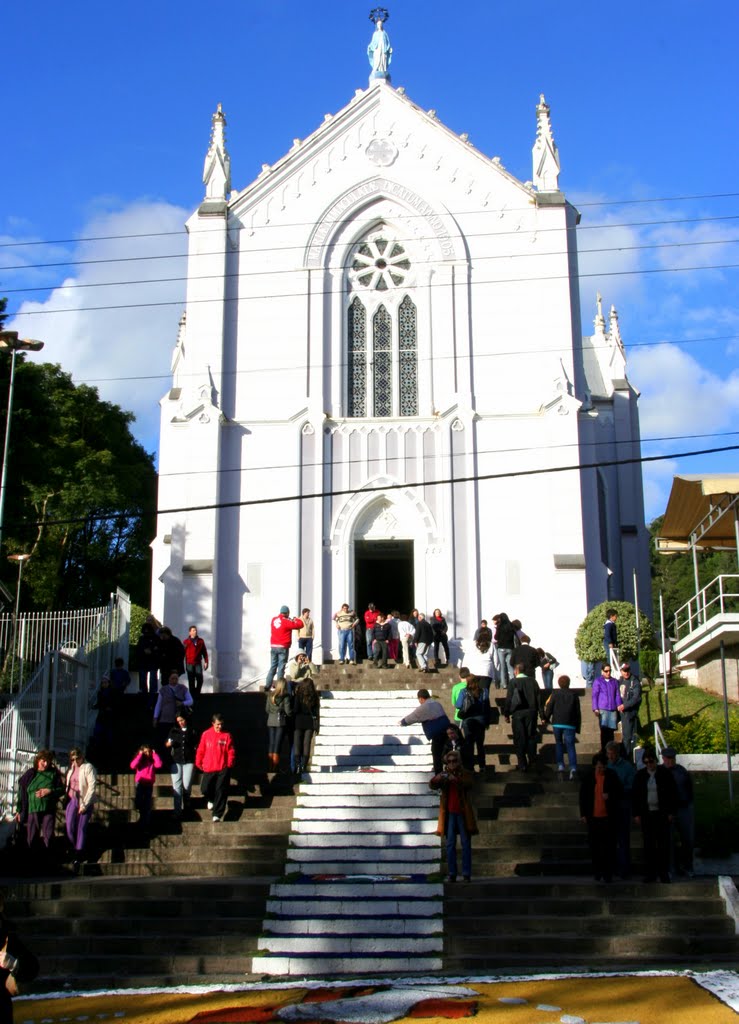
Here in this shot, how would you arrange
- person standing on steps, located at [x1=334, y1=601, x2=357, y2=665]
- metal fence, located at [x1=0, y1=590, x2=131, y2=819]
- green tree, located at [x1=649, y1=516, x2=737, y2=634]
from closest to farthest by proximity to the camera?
metal fence, located at [x1=0, y1=590, x2=131, y2=819], person standing on steps, located at [x1=334, y1=601, x2=357, y2=665], green tree, located at [x1=649, y1=516, x2=737, y2=634]

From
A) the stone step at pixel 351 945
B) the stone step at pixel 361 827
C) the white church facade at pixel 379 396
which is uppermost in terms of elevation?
the white church facade at pixel 379 396

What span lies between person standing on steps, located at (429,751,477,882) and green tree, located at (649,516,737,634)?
37892 mm

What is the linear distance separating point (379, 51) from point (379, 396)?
981 centimetres

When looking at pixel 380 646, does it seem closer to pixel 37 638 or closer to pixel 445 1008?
pixel 37 638

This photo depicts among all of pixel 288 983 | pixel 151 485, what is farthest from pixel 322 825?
pixel 151 485

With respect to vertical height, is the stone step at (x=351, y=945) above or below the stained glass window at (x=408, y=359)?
below

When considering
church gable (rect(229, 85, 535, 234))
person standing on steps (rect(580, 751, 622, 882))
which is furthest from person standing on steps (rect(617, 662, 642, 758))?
church gable (rect(229, 85, 535, 234))

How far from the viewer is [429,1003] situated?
10484 millimetres

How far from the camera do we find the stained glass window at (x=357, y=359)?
2961 cm

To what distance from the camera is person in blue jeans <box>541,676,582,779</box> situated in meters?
17.1

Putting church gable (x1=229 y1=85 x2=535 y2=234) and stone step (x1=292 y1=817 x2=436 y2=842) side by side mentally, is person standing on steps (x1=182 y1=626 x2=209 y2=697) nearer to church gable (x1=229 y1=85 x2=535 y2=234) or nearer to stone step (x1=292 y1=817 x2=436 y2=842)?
stone step (x1=292 y1=817 x2=436 y2=842)

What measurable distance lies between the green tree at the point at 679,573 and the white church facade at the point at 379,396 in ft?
79.4

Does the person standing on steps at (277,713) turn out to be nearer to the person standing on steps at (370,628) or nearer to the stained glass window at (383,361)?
the person standing on steps at (370,628)

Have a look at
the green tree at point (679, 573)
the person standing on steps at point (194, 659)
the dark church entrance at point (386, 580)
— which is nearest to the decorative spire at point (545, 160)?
the dark church entrance at point (386, 580)
